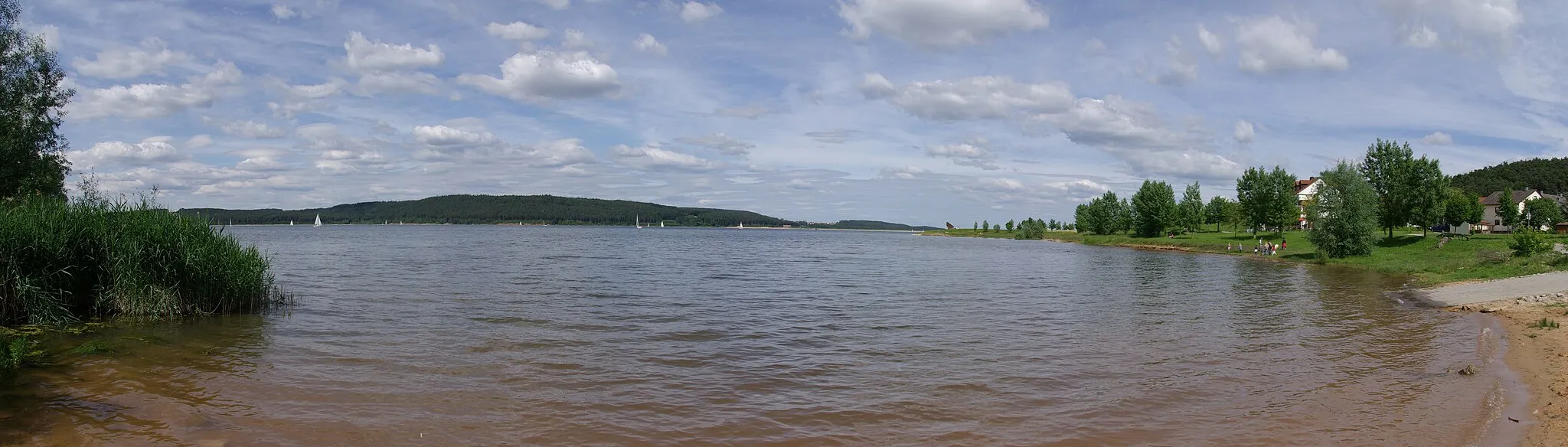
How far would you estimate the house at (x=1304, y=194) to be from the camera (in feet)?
180

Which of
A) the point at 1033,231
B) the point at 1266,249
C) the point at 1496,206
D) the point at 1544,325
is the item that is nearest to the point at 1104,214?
the point at 1033,231

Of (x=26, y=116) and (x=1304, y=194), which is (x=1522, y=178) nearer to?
(x=1304, y=194)

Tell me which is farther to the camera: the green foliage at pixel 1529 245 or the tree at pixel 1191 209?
the tree at pixel 1191 209

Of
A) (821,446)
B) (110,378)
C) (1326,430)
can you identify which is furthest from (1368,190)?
(110,378)

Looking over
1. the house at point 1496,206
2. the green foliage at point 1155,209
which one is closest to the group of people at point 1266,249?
the green foliage at point 1155,209

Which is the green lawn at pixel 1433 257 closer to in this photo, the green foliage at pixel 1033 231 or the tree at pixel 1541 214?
the tree at pixel 1541 214

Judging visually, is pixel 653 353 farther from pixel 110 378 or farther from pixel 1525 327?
pixel 1525 327

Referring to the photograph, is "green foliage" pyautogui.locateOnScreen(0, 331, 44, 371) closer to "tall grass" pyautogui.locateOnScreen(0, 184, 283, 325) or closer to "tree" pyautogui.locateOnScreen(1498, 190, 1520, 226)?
"tall grass" pyautogui.locateOnScreen(0, 184, 283, 325)

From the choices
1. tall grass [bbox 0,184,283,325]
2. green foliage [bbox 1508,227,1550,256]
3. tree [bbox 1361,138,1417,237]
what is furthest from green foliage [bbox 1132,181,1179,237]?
tall grass [bbox 0,184,283,325]

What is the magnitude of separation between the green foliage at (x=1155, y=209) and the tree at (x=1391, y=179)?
35936mm

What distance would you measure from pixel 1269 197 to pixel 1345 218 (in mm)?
23984

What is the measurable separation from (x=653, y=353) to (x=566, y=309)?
7.68 metres

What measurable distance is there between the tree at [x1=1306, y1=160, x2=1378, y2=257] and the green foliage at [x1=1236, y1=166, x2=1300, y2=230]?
20.2 meters

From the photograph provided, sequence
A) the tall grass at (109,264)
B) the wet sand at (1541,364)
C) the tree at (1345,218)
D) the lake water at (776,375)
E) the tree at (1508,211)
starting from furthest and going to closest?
the tree at (1508,211) → the tree at (1345,218) → the tall grass at (109,264) → the lake water at (776,375) → the wet sand at (1541,364)
